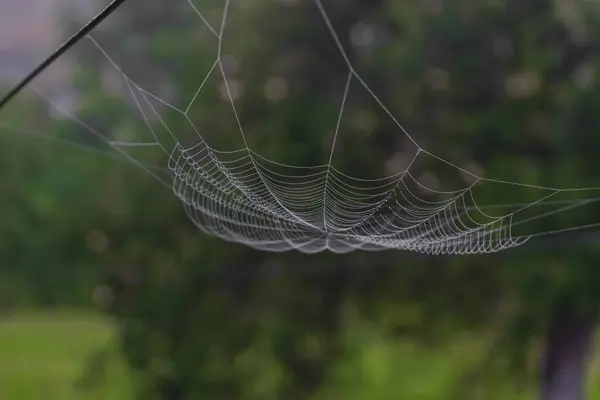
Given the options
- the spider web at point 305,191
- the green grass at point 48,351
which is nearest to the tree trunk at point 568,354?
the spider web at point 305,191

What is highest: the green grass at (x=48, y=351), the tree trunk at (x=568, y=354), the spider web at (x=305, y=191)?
the spider web at (x=305, y=191)

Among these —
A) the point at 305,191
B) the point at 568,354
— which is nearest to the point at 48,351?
the point at 305,191

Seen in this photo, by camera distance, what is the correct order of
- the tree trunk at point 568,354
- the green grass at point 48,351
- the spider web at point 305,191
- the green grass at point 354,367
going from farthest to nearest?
the green grass at point 48,351
the green grass at point 354,367
the tree trunk at point 568,354
the spider web at point 305,191

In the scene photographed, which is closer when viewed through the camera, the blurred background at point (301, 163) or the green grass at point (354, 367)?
the blurred background at point (301, 163)

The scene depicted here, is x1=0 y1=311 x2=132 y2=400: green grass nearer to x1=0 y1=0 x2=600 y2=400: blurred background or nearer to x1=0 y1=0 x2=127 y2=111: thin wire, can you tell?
x1=0 y1=0 x2=600 y2=400: blurred background

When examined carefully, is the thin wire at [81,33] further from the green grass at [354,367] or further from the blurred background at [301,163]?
the green grass at [354,367]

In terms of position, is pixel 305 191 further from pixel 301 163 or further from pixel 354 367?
pixel 354 367
